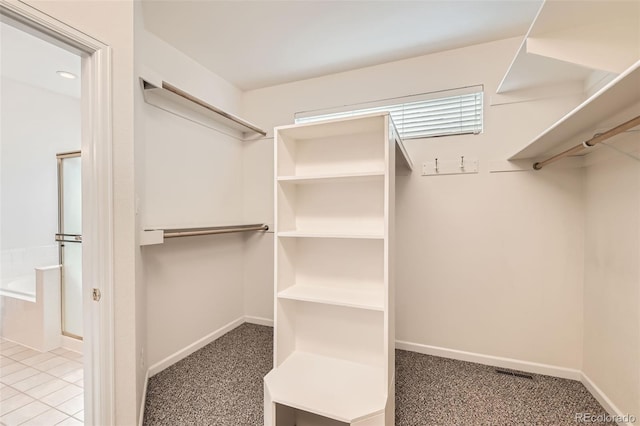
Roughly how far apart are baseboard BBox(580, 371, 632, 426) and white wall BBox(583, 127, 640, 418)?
0.06ft

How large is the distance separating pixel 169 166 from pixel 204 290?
1197mm

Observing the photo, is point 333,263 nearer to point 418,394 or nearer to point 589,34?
point 418,394

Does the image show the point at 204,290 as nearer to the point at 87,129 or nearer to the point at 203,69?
the point at 87,129

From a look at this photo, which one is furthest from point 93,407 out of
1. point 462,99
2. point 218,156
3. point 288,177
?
point 462,99

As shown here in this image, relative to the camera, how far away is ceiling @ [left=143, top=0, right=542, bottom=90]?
1964 millimetres

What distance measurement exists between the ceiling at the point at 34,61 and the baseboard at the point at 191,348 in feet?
7.85

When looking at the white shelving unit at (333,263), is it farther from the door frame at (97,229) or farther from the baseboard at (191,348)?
the baseboard at (191,348)

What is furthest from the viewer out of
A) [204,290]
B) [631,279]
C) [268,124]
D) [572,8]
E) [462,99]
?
[268,124]

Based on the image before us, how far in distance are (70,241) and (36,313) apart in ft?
2.36

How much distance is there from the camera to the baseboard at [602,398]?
166cm

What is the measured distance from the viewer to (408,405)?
1864 millimetres

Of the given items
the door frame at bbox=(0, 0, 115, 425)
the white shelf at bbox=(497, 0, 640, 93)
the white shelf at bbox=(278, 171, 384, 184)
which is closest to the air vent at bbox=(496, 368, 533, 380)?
the white shelf at bbox=(278, 171, 384, 184)

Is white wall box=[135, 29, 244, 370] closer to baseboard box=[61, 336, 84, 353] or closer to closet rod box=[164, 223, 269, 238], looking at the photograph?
closet rod box=[164, 223, 269, 238]

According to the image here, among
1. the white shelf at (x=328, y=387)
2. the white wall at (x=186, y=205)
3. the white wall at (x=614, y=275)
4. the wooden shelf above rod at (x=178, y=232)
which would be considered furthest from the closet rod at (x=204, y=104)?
the white wall at (x=614, y=275)
